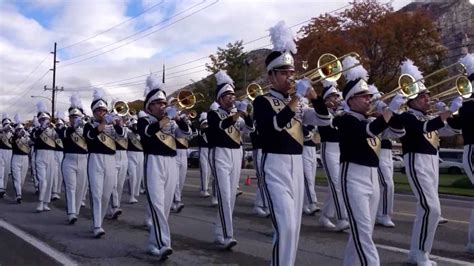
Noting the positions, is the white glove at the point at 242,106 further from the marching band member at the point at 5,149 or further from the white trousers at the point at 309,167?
the marching band member at the point at 5,149

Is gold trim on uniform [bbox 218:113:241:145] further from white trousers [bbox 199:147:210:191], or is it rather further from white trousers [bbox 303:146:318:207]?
white trousers [bbox 199:147:210:191]

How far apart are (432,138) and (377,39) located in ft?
91.3

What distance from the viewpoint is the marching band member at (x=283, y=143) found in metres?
5.92

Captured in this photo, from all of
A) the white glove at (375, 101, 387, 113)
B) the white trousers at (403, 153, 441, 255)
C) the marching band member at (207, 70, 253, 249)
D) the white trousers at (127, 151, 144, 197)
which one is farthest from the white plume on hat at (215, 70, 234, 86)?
the white trousers at (127, 151, 144, 197)

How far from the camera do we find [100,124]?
1037 cm

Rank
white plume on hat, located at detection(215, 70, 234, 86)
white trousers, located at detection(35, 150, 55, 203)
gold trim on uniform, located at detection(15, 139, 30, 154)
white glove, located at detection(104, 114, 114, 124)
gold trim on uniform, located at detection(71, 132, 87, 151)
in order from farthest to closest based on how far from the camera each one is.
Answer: gold trim on uniform, located at detection(15, 139, 30, 154), white trousers, located at detection(35, 150, 55, 203), gold trim on uniform, located at detection(71, 132, 87, 151), white glove, located at detection(104, 114, 114, 124), white plume on hat, located at detection(215, 70, 234, 86)

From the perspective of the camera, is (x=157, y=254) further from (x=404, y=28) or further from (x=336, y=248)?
(x=404, y=28)

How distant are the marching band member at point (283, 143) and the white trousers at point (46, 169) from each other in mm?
9083

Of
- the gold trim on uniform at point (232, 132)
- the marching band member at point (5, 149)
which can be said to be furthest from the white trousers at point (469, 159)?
the marching band member at point (5, 149)

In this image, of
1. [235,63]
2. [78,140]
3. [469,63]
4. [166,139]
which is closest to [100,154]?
[78,140]

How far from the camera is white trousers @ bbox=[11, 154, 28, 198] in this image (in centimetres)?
1603

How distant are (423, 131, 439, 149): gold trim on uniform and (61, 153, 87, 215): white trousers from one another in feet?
22.0

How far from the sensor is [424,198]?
7656 millimetres

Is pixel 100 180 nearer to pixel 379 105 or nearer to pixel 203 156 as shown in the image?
pixel 379 105
